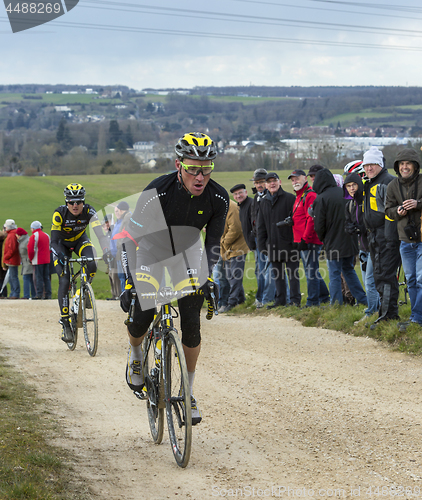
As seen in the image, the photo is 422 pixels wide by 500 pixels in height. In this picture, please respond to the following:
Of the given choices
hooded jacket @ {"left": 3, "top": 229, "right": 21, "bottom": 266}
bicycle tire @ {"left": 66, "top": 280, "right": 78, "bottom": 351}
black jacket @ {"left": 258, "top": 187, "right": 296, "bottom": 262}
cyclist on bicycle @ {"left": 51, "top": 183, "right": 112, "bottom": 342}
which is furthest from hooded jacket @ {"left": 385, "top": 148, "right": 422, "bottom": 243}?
hooded jacket @ {"left": 3, "top": 229, "right": 21, "bottom": 266}

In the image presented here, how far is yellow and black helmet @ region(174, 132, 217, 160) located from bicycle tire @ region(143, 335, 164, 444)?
70.4 inches

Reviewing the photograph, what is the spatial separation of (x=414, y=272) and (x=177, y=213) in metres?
4.63

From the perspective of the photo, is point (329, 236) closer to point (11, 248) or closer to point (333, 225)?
point (333, 225)

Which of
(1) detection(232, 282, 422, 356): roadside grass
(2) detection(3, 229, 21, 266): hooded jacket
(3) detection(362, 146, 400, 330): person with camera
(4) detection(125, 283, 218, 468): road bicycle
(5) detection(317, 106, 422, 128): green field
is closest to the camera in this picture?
(4) detection(125, 283, 218, 468): road bicycle

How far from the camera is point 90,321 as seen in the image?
9.64 metres

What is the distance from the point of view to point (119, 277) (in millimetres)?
15969

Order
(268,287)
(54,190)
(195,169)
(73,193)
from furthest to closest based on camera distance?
(54,190), (268,287), (73,193), (195,169)

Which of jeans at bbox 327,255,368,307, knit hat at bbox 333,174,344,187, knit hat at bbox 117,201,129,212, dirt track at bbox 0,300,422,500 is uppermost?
knit hat at bbox 333,174,344,187

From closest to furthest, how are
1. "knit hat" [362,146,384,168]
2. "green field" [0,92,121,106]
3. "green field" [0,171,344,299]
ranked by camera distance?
"knit hat" [362,146,384,168] → "green field" [0,171,344,299] → "green field" [0,92,121,106]

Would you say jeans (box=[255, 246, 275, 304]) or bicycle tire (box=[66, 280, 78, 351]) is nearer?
bicycle tire (box=[66, 280, 78, 351])

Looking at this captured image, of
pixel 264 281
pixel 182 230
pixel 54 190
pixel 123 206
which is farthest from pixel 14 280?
pixel 54 190

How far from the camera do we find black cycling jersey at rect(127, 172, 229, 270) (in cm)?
517

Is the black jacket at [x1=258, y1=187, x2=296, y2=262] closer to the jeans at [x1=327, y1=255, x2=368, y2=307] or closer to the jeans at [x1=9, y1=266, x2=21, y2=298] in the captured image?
the jeans at [x1=327, y1=255, x2=368, y2=307]

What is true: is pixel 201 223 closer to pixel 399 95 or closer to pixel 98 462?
pixel 98 462
